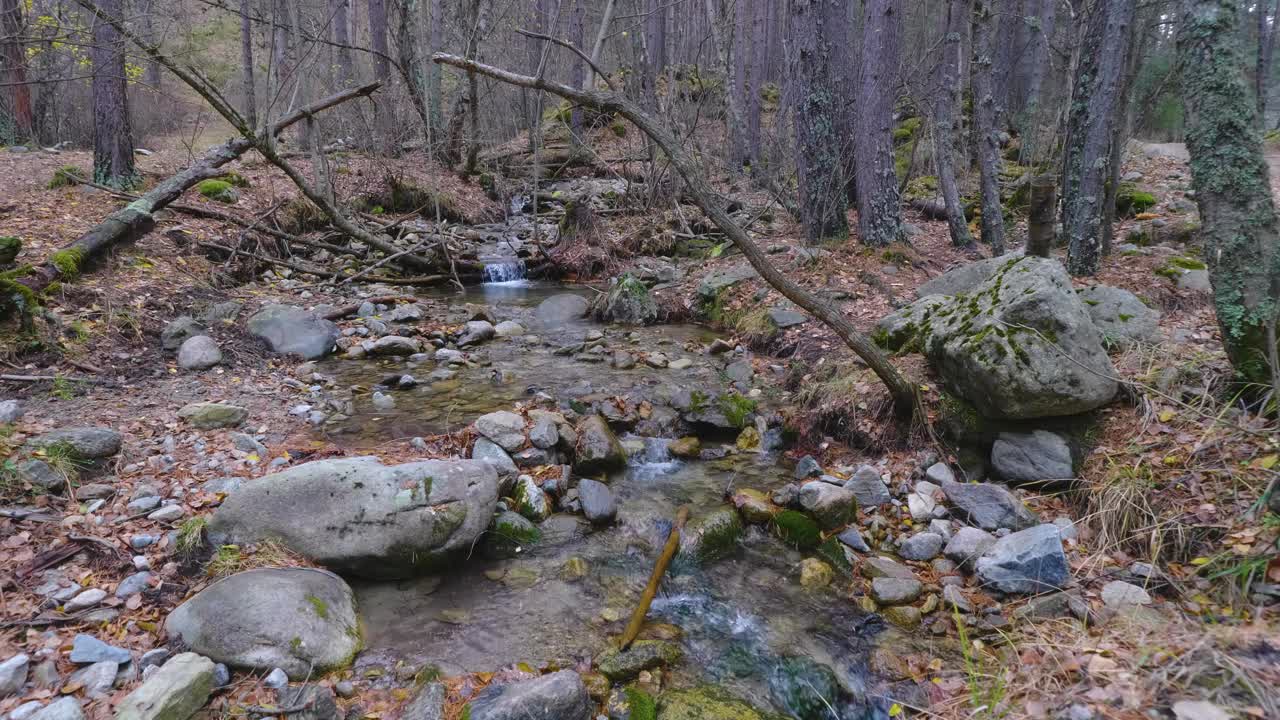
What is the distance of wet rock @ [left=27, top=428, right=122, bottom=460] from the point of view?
365cm

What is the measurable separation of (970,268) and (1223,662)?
4.67 meters

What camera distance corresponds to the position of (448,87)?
1984cm

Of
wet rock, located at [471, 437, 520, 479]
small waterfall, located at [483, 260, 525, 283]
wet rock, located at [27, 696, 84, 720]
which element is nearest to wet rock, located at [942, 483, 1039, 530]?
wet rock, located at [471, 437, 520, 479]

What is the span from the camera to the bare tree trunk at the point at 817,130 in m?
8.16

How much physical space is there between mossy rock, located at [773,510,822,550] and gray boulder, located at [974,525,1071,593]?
926 mm

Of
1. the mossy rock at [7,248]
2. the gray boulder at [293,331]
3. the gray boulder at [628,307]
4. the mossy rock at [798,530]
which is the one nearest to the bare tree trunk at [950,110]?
the gray boulder at [628,307]

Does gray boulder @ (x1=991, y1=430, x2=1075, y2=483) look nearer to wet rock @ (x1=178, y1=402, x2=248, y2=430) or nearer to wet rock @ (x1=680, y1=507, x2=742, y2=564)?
wet rock @ (x1=680, y1=507, x2=742, y2=564)

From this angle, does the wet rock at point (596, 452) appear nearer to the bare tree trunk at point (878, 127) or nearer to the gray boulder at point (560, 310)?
the gray boulder at point (560, 310)

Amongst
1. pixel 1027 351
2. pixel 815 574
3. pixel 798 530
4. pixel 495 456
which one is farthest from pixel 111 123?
pixel 1027 351

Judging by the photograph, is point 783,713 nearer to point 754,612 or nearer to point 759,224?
point 754,612

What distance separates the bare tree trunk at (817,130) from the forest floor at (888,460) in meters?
1.06

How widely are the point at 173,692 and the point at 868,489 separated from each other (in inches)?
151

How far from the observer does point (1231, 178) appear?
3.26m

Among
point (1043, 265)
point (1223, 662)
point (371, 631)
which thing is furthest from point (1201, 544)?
point (371, 631)
